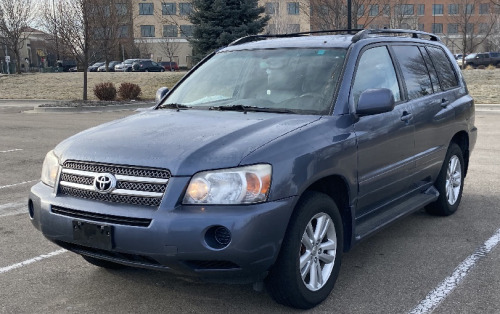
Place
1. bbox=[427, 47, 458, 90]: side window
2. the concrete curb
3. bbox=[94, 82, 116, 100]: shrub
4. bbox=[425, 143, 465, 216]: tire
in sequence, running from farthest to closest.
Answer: bbox=[94, 82, 116, 100]: shrub, the concrete curb, bbox=[427, 47, 458, 90]: side window, bbox=[425, 143, 465, 216]: tire

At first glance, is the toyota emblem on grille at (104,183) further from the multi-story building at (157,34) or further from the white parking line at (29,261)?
the multi-story building at (157,34)

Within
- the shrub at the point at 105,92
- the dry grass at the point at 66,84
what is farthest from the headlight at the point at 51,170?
the dry grass at the point at 66,84

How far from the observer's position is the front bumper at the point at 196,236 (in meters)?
3.13

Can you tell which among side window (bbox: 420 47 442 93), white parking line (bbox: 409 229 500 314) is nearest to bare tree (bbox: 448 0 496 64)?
side window (bbox: 420 47 442 93)

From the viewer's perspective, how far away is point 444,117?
5578mm

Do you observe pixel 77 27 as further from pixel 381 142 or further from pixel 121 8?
pixel 381 142

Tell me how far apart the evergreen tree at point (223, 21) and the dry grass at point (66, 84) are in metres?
4.03

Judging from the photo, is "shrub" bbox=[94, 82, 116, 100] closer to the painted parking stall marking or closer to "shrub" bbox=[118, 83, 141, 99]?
"shrub" bbox=[118, 83, 141, 99]

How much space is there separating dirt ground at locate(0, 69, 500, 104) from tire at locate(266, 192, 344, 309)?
67.9 feet

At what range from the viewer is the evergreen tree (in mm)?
25906

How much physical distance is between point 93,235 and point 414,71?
3478 millimetres

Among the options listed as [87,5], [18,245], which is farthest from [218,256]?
[87,5]

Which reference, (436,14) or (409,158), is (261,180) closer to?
(409,158)

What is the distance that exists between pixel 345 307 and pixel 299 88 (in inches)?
67.6
